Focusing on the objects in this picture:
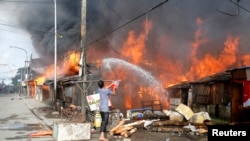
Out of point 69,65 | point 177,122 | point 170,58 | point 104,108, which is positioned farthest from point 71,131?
point 170,58

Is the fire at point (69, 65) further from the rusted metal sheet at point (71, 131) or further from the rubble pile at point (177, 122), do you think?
the rusted metal sheet at point (71, 131)

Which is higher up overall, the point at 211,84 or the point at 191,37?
the point at 191,37

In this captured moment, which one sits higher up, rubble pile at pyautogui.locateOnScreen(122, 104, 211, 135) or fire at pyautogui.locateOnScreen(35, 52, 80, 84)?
fire at pyautogui.locateOnScreen(35, 52, 80, 84)

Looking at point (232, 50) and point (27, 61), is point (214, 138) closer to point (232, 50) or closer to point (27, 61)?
point (232, 50)

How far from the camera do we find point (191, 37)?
128ft

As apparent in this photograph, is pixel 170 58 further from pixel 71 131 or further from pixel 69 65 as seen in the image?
pixel 71 131

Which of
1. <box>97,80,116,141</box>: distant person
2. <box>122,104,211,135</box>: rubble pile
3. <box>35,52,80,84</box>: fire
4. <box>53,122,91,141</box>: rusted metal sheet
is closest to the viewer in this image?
<box>97,80,116,141</box>: distant person

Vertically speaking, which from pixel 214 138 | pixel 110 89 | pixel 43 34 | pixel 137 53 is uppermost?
pixel 43 34

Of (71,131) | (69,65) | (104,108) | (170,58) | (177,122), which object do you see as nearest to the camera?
(104,108)

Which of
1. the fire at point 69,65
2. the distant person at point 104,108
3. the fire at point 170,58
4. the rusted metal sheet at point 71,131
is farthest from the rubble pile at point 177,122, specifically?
the fire at point 69,65

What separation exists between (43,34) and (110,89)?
29.8 m

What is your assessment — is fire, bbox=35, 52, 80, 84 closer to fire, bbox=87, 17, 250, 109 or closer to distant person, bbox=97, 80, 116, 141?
fire, bbox=87, 17, 250, 109

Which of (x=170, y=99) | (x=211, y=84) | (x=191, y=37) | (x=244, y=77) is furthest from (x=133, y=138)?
(x=191, y=37)

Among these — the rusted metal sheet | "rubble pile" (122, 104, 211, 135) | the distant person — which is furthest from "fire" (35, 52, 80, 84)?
the distant person
